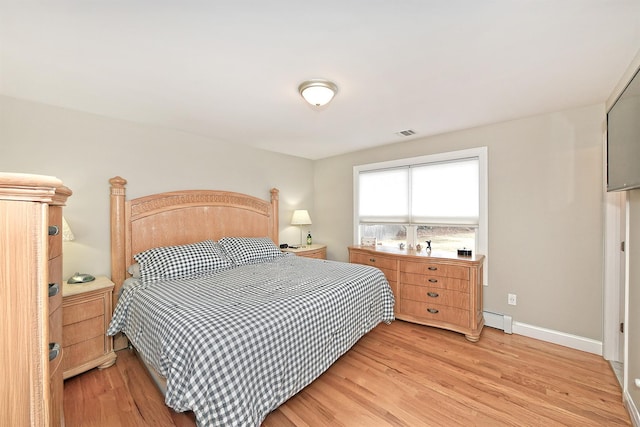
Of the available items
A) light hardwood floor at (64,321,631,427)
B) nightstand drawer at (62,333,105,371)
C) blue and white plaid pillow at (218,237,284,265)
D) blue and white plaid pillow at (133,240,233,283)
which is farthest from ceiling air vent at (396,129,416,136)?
nightstand drawer at (62,333,105,371)

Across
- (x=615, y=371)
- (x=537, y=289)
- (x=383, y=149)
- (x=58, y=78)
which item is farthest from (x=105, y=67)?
(x=615, y=371)

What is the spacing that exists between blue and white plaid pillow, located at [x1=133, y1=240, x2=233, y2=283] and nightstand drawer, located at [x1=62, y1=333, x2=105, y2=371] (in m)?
0.59

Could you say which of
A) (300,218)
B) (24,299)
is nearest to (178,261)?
(24,299)

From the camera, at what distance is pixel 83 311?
218cm

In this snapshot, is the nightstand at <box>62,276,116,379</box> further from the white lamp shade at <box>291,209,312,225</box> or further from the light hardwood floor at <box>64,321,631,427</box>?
the white lamp shade at <box>291,209,312,225</box>

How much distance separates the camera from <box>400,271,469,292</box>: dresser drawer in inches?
112

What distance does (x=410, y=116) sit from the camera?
2.74 m

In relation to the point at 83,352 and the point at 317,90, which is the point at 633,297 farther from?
the point at 83,352

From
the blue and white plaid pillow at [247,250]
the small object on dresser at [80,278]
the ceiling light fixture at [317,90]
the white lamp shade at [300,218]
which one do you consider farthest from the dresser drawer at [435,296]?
the small object on dresser at [80,278]

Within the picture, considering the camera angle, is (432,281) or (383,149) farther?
(383,149)

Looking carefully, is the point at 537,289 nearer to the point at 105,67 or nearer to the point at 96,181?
the point at 105,67

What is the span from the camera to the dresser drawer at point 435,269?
2852 millimetres

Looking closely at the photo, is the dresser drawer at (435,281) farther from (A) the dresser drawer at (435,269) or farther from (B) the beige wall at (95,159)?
(B) the beige wall at (95,159)

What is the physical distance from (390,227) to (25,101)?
412 cm
